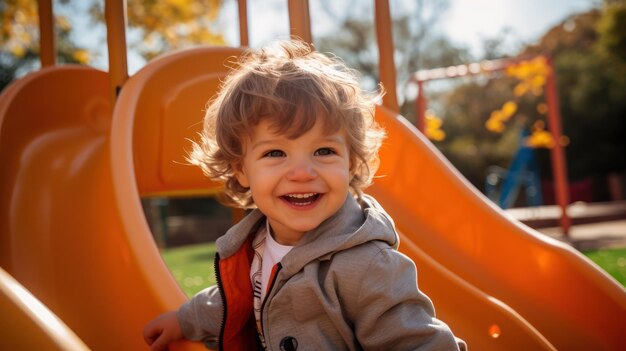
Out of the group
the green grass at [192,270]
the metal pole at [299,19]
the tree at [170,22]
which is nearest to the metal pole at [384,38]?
the metal pole at [299,19]

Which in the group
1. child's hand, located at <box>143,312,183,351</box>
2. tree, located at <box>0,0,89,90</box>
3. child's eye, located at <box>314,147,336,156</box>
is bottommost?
child's hand, located at <box>143,312,183,351</box>

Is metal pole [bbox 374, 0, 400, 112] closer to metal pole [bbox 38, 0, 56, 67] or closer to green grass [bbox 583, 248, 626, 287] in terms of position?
metal pole [bbox 38, 0, 56, 67]

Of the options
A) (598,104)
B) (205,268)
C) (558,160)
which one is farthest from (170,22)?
(598,104)

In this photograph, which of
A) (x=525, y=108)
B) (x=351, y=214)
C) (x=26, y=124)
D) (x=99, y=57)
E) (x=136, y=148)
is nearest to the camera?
(x=351, y=214)

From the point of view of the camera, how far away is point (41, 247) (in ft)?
7.76

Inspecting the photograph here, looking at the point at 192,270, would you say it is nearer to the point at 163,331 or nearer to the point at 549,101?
the point at 549,101

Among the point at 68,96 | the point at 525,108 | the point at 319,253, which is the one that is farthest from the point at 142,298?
the point at 525,108

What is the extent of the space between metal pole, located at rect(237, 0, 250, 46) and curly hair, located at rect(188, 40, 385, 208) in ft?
5.23

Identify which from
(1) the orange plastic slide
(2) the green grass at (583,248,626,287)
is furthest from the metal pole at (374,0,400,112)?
(2) the green grass at (583,248,626,287)

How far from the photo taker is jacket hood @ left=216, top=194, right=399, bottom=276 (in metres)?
1.33

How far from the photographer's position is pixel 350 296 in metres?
1.29

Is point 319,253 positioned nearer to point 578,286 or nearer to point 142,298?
point 142,298

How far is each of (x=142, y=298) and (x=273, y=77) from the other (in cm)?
79

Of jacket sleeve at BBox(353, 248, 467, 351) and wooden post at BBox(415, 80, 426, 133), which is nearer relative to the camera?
jacket sleeve at BBox(353, 248, 467, 351)
